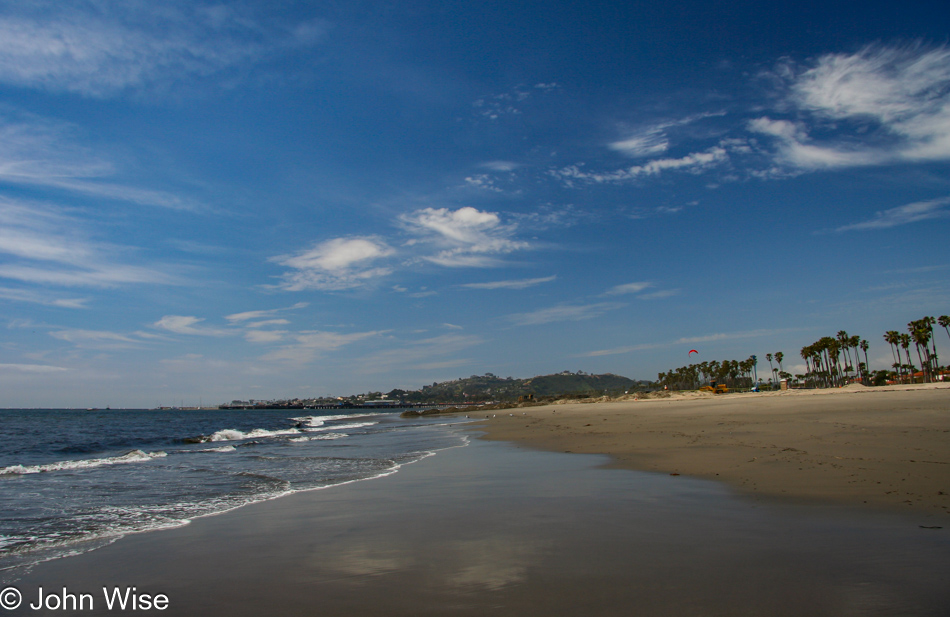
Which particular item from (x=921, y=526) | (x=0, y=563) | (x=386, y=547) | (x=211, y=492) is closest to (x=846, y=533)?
(x=921, y=526)

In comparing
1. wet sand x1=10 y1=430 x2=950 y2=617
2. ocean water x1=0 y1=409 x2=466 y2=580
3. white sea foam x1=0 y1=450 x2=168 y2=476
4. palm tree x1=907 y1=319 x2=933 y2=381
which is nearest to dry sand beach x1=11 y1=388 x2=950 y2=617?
wet sand x1=10 y1=430 x2=950 y2=617

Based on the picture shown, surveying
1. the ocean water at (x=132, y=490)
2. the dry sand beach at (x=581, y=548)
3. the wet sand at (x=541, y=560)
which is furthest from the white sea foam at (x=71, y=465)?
the wet sand at (x=541, y=560)

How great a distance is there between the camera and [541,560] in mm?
4902

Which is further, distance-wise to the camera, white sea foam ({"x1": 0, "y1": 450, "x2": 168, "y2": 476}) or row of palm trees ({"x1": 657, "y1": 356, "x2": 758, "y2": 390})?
row of palm trees ({"x1": 657, "y1": 356, "x2": 758, "y2": 390})

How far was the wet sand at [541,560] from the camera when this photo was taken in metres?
3.84

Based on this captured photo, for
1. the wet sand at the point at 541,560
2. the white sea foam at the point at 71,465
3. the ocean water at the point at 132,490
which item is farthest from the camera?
the white sea foam at the point at 71,465

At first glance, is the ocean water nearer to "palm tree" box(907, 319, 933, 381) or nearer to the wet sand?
the wet sand

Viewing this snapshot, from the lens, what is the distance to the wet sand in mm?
3840

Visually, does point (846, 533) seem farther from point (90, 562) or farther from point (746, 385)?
point (746, 385)

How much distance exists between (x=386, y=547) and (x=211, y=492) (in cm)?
728
